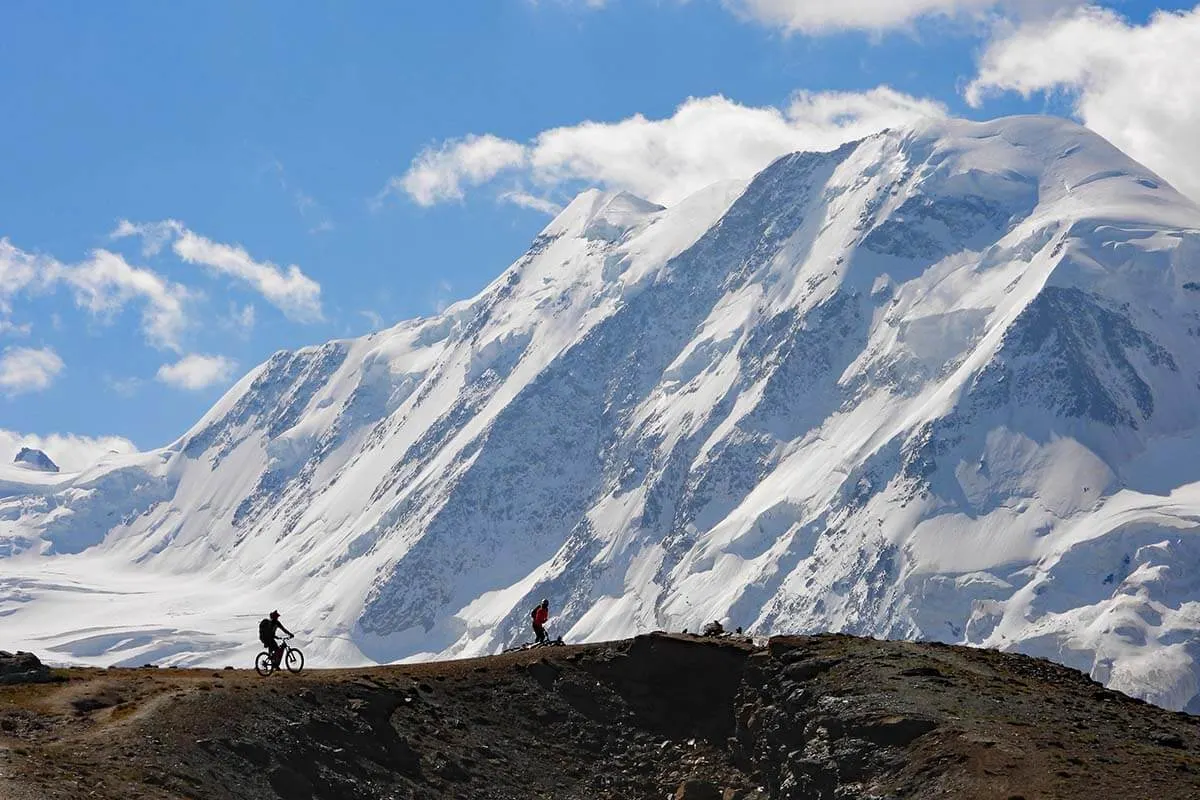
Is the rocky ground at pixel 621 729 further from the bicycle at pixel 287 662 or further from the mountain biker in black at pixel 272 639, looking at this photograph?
the mountain biker in black at pixel 272 639

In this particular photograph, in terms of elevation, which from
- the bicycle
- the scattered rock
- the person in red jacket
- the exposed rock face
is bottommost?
the scattered rock

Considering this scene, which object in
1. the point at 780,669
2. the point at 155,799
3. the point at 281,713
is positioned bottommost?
the point at 155,799

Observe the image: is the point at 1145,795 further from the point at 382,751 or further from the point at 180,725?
the point at 180,725

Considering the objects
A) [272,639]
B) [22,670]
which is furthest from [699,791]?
[22,670]

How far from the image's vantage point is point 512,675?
64.3 meters

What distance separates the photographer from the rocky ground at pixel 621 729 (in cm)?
4778

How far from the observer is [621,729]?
62.0 m

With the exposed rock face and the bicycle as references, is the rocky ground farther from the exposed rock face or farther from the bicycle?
the bicycle

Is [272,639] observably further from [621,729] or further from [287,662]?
[621,729]

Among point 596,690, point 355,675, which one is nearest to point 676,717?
point 596,690

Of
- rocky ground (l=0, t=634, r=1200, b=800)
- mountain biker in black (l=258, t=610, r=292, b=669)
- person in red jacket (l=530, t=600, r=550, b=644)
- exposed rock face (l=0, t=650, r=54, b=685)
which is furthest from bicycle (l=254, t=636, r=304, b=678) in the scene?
person in red jacket (l=530, t=600, r=550, b=644)

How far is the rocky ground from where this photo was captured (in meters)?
47.8

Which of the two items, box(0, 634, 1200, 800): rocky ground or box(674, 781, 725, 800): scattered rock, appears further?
box(674, 781, 725, 800): scattered rock

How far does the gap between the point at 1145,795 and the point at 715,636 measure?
24541mm
